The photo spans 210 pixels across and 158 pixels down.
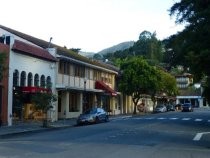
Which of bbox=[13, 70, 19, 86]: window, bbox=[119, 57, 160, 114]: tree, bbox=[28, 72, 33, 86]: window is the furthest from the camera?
bbox=[119, 57, 160, 114]: tree

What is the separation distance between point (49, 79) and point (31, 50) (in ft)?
16.4

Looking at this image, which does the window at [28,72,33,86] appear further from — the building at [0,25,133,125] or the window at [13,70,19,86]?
the window at [13,70,19,86]

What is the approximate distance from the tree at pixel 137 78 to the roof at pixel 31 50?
1026 inches

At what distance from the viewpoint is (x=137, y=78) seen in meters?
73.3

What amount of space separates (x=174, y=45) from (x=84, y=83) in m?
21.4

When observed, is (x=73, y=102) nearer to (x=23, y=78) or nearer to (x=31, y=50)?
(x=31, y=50)

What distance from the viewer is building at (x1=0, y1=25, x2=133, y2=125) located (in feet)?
132

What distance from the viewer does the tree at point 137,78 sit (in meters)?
72.8

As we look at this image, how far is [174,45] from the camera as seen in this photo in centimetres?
3806

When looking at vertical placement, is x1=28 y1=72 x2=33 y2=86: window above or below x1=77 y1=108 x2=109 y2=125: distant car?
above

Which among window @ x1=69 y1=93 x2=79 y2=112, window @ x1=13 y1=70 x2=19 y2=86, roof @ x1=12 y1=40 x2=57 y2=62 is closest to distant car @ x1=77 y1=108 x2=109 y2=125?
roof @ x1=12 y1=40 x2=57 y2=62

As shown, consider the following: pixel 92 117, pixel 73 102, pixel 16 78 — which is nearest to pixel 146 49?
pixel 73 102

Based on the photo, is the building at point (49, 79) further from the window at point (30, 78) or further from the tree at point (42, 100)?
the tree at point (42, 100)

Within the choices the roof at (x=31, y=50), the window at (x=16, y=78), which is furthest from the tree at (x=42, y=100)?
the roof at (x=31, y=50)
